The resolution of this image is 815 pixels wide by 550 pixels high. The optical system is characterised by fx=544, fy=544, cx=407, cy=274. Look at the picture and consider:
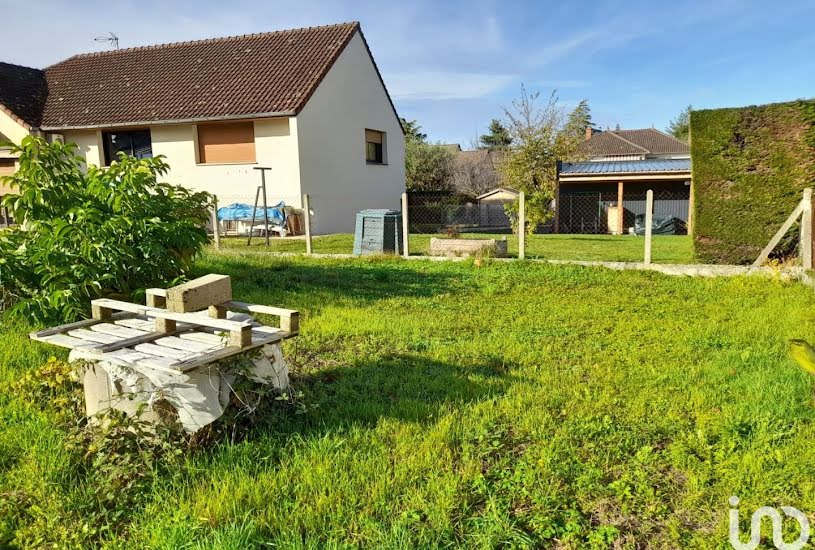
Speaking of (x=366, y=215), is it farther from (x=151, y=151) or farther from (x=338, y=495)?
(x=151, y=151)

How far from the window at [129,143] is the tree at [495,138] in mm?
25033

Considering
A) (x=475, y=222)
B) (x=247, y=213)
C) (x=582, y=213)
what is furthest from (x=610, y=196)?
(x=247, y=213)

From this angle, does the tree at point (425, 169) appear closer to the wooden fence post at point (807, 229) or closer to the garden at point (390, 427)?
the wooden fence post at point (807, 229)

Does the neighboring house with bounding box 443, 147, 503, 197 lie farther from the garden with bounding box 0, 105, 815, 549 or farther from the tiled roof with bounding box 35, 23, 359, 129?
the garden with bounding box 0, 105, 815, 549

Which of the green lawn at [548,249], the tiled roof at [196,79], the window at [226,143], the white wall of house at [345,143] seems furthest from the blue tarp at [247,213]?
the tiled roof at [196,79]

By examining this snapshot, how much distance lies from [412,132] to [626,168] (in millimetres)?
19901

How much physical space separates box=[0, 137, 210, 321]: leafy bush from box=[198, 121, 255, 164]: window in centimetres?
1361

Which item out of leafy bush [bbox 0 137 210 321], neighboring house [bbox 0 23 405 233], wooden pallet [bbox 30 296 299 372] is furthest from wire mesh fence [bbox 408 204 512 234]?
wooden pallet [bbox 30 296 299 372]

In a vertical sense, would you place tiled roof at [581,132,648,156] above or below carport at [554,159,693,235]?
above

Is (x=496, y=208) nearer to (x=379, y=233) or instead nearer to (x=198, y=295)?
(x=379, y=233)

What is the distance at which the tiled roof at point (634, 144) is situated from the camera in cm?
4547

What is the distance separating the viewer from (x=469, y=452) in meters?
3.10

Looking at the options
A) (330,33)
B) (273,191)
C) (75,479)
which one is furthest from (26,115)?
(75,479)

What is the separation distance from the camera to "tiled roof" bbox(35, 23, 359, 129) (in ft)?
58.2
